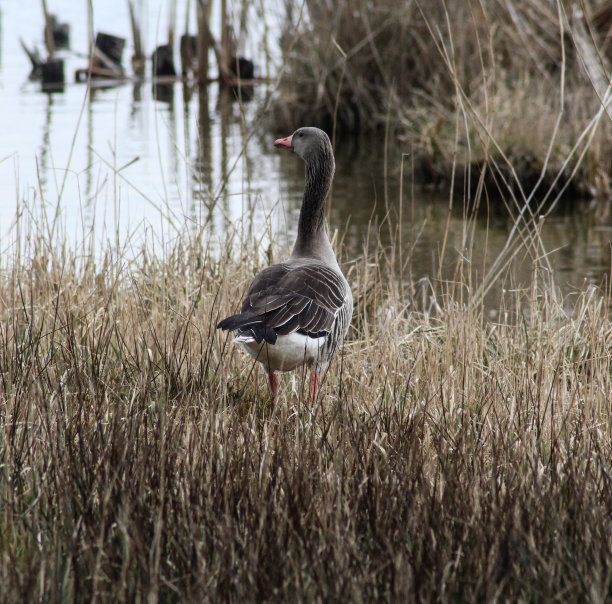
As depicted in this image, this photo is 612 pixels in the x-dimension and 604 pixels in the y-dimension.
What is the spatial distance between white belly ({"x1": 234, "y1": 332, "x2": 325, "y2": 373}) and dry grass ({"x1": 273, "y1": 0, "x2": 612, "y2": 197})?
358 inches

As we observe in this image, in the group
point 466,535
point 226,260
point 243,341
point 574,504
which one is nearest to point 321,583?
point 466,535

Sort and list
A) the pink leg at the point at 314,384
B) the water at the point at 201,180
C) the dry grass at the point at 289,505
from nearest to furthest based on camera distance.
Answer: the dry grass at the point at 289,505 → the pink leg at the point at 314,384 → the water at the point at 201,180

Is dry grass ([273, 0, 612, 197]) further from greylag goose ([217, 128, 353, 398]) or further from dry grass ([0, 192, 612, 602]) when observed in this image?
dry grass ([0, 192, 612, 602])

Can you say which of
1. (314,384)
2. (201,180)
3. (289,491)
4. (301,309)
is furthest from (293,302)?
(201,180)

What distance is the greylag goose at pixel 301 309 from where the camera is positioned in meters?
4.04

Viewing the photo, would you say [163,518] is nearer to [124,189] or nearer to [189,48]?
[124,189]

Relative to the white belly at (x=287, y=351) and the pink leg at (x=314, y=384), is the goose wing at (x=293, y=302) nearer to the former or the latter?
the white belly at (x=287, y=351)

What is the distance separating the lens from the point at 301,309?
4.19 metres

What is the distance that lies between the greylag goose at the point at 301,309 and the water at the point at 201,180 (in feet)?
2.94

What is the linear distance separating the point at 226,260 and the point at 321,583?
13.6 feet

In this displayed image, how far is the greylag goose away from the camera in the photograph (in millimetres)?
4039

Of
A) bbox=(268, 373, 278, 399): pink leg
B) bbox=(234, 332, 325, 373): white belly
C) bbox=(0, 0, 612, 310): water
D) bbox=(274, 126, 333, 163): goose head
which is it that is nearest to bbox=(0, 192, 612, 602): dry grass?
bbox=(234, 332, 325, 373): white belly

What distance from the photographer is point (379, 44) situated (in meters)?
17.7

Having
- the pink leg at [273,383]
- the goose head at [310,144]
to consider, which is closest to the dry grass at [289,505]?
the pink leg at [273,383]
